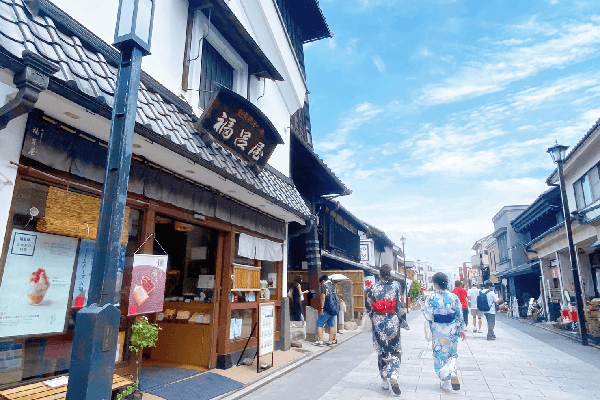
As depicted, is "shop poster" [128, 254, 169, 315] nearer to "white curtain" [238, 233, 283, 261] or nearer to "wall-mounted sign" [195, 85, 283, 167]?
"wall-mounted sign" [195, 85, 283, 167]

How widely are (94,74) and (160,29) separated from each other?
305cm

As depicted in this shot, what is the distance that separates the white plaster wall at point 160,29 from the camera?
5.54 m

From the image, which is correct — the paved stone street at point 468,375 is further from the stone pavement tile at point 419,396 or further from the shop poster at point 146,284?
the shop poster at point 146,284

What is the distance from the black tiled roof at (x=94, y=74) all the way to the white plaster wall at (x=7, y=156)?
0.72m

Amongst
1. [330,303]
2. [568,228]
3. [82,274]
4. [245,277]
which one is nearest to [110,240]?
[82,274]

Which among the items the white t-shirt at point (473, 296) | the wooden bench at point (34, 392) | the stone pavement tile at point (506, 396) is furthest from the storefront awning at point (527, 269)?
the wooden bench at point (34, 392)

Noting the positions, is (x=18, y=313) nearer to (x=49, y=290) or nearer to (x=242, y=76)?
(x=49, y=290)

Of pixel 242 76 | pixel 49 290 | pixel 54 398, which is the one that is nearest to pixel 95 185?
pixel 49 290

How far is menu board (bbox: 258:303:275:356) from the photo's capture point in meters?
8.45

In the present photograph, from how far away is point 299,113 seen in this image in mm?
17422

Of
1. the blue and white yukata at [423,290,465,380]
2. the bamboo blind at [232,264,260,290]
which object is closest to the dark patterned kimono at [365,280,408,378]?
the blue and white yukata at [423,290,465,380]

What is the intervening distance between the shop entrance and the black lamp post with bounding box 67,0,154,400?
16.6 feet

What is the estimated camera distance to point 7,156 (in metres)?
4.17

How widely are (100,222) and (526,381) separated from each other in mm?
8803
